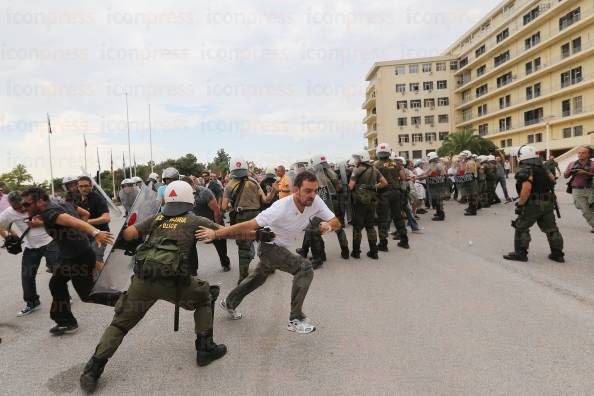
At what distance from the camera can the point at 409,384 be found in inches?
108

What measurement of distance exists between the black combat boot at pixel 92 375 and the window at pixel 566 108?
162 feet

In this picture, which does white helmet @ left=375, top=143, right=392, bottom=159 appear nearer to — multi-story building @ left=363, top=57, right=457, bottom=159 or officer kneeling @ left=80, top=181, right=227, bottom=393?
officer kneeling @ left=80, top=181, right=227, bottom=393

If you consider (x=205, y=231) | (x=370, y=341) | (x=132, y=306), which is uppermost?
(x=205, y=231)

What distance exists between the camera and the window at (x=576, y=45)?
3862cm

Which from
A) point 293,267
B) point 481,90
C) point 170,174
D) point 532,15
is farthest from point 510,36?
point 293,267

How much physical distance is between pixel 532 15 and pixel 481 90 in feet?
42.3

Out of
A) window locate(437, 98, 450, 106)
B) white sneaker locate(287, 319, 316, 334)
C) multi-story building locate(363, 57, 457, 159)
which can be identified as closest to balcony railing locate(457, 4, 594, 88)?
multi-story building locate(363, 57, 457, 159)

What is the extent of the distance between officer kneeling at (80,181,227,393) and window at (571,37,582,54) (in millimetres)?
48264

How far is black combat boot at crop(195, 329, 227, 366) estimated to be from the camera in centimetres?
316

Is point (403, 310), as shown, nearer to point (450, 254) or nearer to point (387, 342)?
point (387, 342)

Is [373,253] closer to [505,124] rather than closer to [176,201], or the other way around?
[176,201]

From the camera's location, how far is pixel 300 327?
3695 mm

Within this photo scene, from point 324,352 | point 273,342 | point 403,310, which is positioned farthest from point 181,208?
point 403,310

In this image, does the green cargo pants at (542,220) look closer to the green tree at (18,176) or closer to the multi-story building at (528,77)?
the multi-story building at (528,77)
